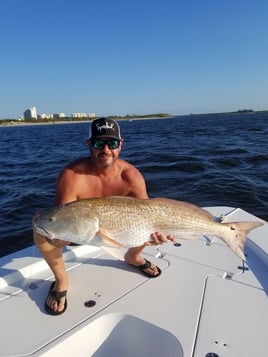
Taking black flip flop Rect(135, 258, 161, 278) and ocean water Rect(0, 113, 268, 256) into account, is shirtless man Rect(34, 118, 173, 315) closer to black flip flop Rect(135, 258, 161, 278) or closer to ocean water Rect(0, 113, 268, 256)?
black flip flop Rect(135, 258, 161, 278)

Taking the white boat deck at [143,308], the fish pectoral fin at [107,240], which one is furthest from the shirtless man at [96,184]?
the fish pectoral fin at [107,240]

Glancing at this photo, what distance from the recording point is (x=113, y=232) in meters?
2.83

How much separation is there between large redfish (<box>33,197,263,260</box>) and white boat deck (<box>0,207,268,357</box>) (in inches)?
22.2

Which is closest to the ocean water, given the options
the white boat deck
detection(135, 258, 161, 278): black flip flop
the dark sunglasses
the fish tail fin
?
the white boat deck

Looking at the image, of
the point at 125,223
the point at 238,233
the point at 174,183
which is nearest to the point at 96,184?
the point at 125,223

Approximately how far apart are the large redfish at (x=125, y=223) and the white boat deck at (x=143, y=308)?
0.56 metres

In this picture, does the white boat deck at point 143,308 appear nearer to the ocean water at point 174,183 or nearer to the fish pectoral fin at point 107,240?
the fish pectoral fin at point 107,240

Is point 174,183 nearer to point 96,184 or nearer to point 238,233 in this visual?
point 96,184

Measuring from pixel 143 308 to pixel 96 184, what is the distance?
141cm

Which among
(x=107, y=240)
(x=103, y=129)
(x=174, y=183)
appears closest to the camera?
(x=107, y=240)

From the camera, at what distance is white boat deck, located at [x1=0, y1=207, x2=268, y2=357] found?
257cm

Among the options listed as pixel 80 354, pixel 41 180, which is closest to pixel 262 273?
pixel 80 354

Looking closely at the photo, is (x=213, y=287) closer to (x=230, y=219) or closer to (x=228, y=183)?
(x=230, y=219)

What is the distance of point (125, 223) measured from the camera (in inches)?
111
